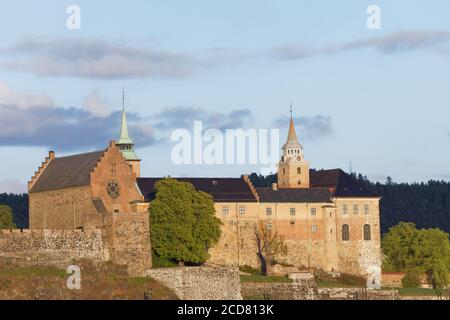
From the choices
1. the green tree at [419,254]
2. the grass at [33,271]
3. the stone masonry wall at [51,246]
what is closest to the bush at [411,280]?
the green tree at [419,254]

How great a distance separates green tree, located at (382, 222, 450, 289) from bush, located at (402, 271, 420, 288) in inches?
40.2

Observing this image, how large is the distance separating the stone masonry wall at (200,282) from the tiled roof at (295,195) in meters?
18.1

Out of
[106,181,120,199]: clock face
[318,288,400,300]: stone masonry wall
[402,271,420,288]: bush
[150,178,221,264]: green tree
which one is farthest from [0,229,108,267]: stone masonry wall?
[402,271,420,288]: bush

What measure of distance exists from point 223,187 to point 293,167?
9.26 meters

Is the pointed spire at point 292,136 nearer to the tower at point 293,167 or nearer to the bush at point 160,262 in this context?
the tower at point 293,167

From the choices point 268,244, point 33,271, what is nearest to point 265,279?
point 268,244

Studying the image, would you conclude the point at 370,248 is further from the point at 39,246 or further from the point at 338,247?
the point at 39,246

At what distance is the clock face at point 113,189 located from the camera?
114 m

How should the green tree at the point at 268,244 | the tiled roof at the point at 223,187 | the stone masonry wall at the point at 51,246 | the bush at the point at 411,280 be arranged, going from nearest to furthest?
the stone masonry wall at the point at 51,246
the green tree at the point at 268,244
the tiled roof at the point at 223,187
the bush at the point at 411,280

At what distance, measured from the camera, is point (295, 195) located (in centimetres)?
12825

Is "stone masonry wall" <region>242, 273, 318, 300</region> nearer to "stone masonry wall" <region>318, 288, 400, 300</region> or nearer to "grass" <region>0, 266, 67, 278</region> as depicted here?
"stone masonry wall" <region>318, 288, 400, 300</region>

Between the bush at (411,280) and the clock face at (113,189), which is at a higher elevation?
the clock face at (113,189)

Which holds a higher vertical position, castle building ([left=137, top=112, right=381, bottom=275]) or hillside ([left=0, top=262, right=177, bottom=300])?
castle building ([left=137, top=112, right=381, bottom=275])

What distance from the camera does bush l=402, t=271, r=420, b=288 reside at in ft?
419
